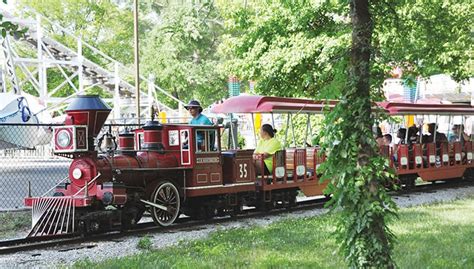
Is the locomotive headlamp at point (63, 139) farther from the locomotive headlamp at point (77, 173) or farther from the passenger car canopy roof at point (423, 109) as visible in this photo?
the passenger car canopy roof at point (423, 109)

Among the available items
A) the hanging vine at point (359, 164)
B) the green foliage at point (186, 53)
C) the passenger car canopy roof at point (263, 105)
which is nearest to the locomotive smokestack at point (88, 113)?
the passenger car canopy roof at point (263, 105)

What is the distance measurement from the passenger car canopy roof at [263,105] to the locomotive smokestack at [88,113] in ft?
12.6

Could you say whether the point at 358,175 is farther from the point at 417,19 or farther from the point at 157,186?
the point at 417,19

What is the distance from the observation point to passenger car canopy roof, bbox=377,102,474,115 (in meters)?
17.3

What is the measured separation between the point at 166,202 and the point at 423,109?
9872 millimetres

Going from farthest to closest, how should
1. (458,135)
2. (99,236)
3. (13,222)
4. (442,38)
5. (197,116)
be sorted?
(458,135) < (442,38) < (197,116) < (13,222) < (99,236)

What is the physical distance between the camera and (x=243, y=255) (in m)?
7.95

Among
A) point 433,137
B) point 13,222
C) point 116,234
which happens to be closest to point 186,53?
point 433,137

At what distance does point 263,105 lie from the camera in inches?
539

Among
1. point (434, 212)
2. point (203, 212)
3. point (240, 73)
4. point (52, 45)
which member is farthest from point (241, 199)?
point (52, 45)

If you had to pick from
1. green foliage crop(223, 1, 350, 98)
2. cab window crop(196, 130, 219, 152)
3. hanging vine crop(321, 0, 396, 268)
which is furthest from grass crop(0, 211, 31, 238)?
green foliage crop(223, 1, 350, 98)

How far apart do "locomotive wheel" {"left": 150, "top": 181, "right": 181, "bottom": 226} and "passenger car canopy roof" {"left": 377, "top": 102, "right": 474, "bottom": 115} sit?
6.68 m

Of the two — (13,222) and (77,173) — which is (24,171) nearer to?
(13,222)

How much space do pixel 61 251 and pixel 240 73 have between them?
44.6ft
